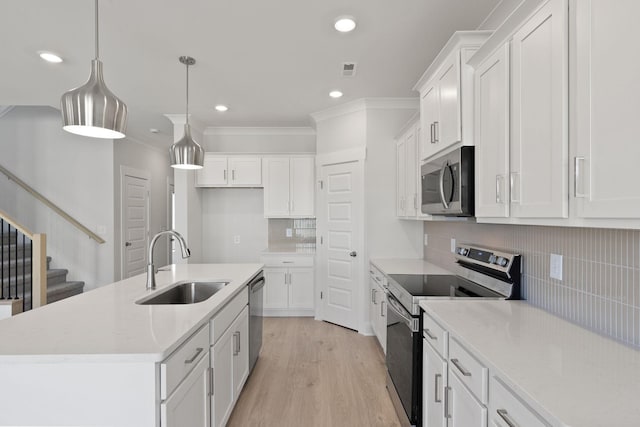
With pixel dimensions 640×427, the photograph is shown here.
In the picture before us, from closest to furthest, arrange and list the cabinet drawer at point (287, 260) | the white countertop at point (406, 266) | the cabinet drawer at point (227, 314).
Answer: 1. the cabinet drawer at point (227, 314)
2. the white countertop at point (406, 266)
3. the cabinet drawer at point (287, 260)

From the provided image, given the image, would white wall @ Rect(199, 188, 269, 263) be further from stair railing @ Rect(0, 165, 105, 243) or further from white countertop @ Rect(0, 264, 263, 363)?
white countertop @ Rect(0, 264, 263, 363)

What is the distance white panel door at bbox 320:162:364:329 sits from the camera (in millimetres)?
3900

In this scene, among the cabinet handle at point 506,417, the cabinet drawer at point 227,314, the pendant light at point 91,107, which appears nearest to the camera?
the cabinet handle at point 506,417

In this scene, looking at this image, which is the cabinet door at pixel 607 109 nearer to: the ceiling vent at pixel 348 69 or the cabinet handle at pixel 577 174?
the cabinet handle at pixel 577 174

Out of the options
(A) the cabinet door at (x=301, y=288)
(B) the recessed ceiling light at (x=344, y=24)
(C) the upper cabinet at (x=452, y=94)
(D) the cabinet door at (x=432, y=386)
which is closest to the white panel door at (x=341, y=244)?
(A) the cabinet door at (x=301, y=288)

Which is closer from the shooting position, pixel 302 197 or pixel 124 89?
pixel 124 89

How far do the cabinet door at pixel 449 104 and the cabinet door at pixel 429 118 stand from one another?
0.06 metres

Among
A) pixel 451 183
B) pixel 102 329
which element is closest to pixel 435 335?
pixel 451 183

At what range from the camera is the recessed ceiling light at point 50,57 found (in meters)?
2.71

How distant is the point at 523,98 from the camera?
1434 millimetres

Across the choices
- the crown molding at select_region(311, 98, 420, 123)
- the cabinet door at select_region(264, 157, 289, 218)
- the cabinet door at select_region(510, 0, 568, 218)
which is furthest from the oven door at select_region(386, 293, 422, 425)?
the cabinet door at select_region(264, 157, 289, 218)

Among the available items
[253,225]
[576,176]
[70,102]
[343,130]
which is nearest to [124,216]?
[253,225]

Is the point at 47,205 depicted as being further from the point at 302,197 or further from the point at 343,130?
the point at 343,130

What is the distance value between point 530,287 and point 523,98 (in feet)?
3.52
